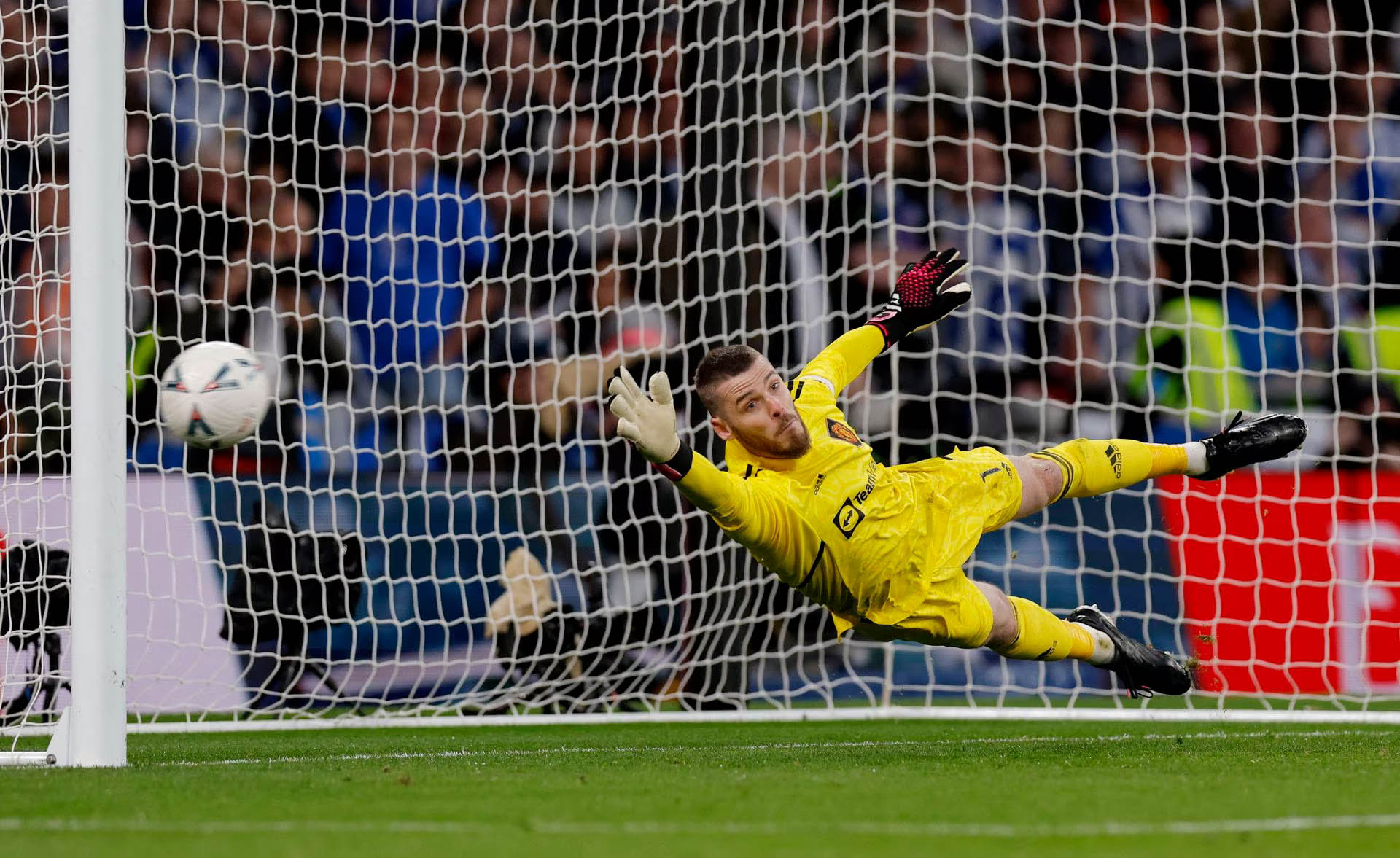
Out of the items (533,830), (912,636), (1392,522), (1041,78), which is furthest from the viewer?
(1041,78)

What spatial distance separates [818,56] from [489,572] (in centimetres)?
327

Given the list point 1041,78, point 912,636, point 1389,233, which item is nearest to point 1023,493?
point 912,636

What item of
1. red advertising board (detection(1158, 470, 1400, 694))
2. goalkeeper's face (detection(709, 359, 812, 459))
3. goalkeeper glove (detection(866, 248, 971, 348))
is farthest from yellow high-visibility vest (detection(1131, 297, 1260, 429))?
goalkeeper's face (detection(709, 359, 812, 459))

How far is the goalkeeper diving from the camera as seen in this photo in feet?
17.6

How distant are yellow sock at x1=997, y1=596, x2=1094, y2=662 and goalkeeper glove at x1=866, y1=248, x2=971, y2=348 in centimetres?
113

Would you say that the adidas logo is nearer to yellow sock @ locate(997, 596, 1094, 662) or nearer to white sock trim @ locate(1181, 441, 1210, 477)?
white sock trim @ locate(1181, 441, 1210, 477)

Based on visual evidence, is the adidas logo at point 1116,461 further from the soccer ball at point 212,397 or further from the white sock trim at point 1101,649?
the soccer ball at point 212,397

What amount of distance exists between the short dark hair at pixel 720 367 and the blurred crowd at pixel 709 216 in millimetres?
3231

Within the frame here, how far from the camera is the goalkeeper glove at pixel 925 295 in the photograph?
6160 millimetres

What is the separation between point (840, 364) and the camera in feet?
19.9

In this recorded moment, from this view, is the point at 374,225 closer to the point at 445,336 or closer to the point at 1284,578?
the point at 445,336

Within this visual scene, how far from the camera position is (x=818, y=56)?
8.73 m

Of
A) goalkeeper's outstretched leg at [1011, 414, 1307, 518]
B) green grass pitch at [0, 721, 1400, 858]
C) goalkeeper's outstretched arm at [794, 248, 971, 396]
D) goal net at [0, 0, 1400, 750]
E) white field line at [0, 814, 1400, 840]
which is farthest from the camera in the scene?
goal net at [0, 0, 1400, 750]

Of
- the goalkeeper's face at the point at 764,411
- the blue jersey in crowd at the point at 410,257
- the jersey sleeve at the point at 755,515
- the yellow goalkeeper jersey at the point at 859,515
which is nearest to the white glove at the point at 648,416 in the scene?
the jersey sleeve at the point at 755,515
